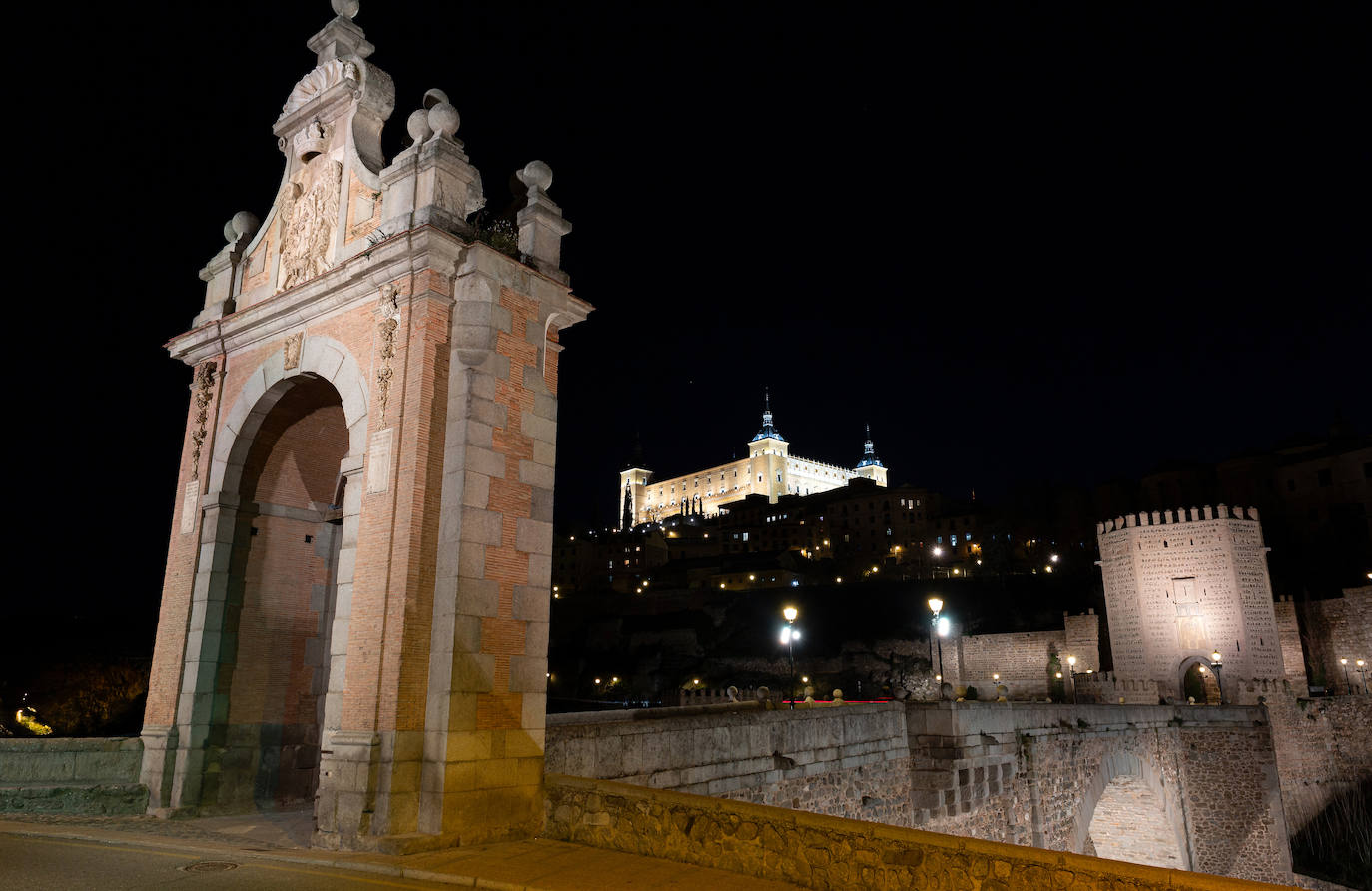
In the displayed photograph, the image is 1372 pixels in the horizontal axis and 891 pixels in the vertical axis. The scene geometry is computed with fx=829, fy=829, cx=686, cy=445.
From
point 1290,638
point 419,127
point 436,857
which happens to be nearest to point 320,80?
point 419,127

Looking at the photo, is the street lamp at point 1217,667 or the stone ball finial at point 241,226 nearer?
the stone ball finial at point 241,226

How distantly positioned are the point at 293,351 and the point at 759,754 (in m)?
9.15

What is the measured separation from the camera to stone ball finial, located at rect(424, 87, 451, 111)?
11304 millimetres

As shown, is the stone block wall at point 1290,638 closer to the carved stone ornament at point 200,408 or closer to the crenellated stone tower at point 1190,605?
the crenellated stone tower at point 1190,605

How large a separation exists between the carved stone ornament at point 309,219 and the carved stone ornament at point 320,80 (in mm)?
1112

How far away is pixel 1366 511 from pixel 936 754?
66127 millimetres

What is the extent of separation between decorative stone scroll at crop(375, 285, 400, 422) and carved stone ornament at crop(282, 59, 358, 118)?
4520 mm

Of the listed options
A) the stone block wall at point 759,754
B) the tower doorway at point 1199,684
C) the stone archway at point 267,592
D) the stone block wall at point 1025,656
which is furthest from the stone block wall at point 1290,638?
the stone archway at point 267,592

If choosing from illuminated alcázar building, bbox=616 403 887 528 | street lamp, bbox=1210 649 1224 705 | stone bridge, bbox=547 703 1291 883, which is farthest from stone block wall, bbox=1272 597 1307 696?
illuminated alcázar building, bbox=616 403 887 528

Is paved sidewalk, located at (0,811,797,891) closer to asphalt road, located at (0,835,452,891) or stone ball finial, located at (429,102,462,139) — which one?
asphalt road, located at (0,835,452,891)

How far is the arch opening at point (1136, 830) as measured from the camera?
26109mm

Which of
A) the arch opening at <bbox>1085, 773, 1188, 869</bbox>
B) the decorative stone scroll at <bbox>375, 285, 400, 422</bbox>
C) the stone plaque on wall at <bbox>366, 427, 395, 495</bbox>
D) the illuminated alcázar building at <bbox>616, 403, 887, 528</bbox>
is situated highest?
the illuminated alcázar building at <bbox>616, 403, 887, 528</bbox>

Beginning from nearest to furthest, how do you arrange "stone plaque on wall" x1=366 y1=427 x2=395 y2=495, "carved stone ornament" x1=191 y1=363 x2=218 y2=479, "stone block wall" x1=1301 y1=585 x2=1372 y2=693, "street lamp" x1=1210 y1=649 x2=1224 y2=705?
"stone plaque on wall" x1=366 y1=427 x2=395 y2=495, "carved stone ornament" x1=191 y1=363 x2=218 y2=479, "street lamp" x1=1210 y1=649 x2=1224 y2=705, "stone block wall" x1=1301 y1=585 x2=1372 y2=693

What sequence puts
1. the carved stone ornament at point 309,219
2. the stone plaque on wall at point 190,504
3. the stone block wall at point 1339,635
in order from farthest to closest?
the stone block wall at point 1339,635 < the stone plaque on wall at point 190,504 < the carved stone ornament at point 309,219
